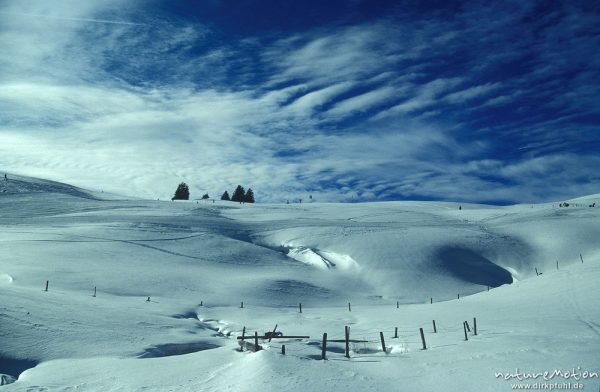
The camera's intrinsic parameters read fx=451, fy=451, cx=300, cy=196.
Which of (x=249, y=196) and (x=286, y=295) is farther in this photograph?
(x=249, y=196)

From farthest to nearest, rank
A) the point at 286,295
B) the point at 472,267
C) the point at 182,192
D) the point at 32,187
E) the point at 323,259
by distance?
the point at 182,192, the point at 32,187, the point at 472,267, the point at 323,259, the point at 286,295

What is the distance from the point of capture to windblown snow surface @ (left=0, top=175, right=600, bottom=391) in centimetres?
1611

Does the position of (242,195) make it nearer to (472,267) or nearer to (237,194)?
(237,194)

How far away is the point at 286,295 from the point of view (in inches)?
1585

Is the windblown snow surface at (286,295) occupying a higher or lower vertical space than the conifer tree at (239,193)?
lower

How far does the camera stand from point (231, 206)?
8806 cm

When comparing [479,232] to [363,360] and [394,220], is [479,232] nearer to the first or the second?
[394,220]

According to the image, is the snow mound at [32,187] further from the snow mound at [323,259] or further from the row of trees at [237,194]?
the snow mound at [323,259]

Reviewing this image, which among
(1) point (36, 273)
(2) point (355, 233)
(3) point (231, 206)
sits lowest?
(1) point (36, 273)

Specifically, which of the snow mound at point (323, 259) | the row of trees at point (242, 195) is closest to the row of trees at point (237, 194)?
the row of trees at point (242, 195)

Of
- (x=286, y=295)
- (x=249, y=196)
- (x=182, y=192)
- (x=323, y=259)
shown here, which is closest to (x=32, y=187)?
(x=182, y=192)

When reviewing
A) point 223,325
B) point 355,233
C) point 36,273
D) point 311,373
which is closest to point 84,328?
point 223,325

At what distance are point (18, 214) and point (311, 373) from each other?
63.0 metres

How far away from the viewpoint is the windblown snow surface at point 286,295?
634 inches
